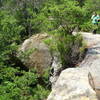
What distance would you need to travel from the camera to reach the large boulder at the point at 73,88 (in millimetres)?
6102

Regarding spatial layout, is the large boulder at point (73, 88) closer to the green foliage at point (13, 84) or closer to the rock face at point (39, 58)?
the green foliage at point (13, 84)

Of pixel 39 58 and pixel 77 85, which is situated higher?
pixel 77 85

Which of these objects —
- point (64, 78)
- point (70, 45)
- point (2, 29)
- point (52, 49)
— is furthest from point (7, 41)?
point (64, 78)

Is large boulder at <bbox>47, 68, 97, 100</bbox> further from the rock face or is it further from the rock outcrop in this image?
the rock face

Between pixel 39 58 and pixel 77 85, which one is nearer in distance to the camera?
pixel 77 85

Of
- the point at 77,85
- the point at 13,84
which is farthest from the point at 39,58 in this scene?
the point at 77,85

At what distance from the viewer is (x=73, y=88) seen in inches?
259

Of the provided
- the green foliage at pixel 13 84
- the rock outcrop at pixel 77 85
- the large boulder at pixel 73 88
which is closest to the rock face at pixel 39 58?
the green foliage at pixel 13 84

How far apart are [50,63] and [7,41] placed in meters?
3.28

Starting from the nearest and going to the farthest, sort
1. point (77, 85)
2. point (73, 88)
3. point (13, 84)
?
1. point (73, 88)
2. point (77, 85)
3. point (13, 84)

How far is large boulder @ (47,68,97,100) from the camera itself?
20.0 ft

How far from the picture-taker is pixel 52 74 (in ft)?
42.1

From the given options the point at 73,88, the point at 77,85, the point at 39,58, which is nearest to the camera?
the point at 73,88

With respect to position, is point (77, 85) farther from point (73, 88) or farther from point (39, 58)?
point (39, 58)
